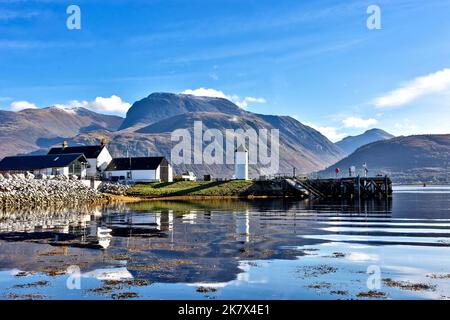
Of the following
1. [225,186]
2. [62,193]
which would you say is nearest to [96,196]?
[62,193]

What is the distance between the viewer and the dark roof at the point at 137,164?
4294 inches

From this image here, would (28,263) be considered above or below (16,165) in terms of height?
below

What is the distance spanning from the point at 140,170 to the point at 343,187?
147 feet

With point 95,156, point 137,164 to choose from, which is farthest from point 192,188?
point 95,156

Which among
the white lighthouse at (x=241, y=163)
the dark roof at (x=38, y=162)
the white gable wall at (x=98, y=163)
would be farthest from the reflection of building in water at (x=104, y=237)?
A: the white gable wall at (x=98, y=163)

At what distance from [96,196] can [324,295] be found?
218ft

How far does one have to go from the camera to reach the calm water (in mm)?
15312

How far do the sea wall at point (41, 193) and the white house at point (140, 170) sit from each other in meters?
28.9

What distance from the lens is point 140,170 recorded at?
358ft

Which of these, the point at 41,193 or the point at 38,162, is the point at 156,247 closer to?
the point at 41,193

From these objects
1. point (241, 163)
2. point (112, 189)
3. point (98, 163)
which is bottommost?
point (112, 189)

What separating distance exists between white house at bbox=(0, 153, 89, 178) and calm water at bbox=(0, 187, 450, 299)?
65516mm
